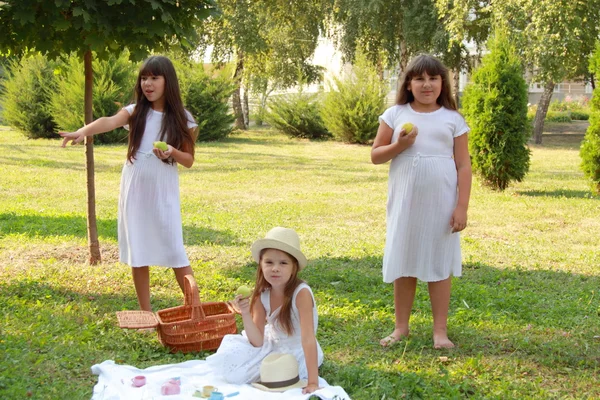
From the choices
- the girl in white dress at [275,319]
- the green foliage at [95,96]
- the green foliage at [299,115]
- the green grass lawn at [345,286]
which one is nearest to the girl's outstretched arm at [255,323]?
the girl in white dress at [275,319]

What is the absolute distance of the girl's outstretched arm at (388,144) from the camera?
14.2 ft

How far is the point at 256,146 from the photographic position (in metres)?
22.5

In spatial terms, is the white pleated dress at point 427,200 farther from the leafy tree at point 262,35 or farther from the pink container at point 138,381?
the leafy tree at point 262,35

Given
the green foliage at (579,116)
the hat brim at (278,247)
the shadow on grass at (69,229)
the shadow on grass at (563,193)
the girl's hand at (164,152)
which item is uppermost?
the green foliage at (579,116)

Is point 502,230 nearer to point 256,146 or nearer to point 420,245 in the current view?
point 420,245

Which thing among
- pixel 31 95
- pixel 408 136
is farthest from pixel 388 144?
pixel 31 95

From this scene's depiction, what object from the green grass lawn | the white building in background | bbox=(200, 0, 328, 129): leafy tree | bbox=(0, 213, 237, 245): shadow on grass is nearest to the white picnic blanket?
the green grass lawn

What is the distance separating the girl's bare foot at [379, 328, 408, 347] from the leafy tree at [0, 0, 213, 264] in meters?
2.83

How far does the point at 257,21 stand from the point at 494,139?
47.1 feet

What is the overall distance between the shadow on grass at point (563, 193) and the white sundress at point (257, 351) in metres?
9.20

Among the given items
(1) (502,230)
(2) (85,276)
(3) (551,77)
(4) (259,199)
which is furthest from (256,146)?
(2) (85,276)

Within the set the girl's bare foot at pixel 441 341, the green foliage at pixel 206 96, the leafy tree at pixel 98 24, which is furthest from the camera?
the green foliage at pixel 206 96

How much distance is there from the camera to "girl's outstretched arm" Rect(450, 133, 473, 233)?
4.45 m

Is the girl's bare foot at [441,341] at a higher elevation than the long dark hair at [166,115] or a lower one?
lower
